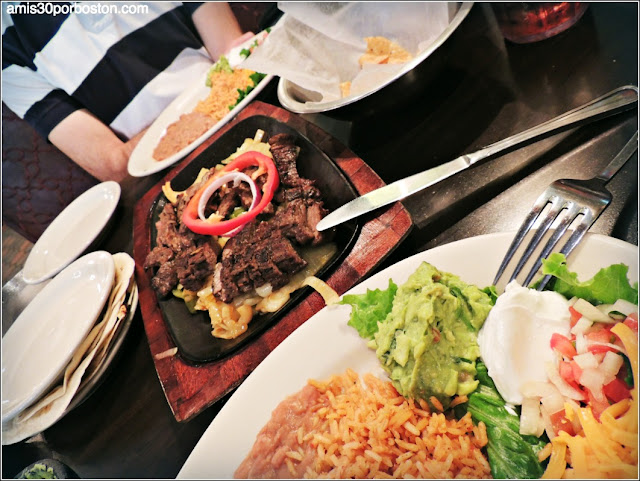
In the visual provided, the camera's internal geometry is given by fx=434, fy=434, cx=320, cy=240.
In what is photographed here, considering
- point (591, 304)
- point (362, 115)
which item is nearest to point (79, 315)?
point (362, 115)

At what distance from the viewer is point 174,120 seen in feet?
11.4

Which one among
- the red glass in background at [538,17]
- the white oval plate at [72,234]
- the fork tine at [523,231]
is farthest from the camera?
the white oval plate at [72,234]

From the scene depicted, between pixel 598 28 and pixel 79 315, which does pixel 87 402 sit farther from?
pixel 598 28

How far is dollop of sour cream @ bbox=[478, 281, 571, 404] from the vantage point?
1.17m

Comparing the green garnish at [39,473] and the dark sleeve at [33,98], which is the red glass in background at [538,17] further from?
the dark sleeve at [33,98]

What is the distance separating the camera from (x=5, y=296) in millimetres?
2959

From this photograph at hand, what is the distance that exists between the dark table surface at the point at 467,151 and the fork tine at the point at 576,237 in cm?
26

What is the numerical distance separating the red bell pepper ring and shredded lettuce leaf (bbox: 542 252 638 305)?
1362 mm

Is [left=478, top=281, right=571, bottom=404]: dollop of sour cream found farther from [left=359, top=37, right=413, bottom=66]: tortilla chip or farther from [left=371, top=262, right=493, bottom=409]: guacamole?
[left=359, top=37, right=413, bottom=66]: tortilla chip

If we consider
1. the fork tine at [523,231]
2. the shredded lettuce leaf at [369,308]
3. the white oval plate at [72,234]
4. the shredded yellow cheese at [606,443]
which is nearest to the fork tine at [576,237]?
the fork tine at [523,231]

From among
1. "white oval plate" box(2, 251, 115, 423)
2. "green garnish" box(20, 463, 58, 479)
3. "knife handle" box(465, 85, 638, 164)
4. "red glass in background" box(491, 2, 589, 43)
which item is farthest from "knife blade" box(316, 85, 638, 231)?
"green garnish" box(20, 463, 58, 479)

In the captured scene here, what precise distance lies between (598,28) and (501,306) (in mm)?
1652

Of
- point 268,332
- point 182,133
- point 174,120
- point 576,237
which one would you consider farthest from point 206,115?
point 576,237

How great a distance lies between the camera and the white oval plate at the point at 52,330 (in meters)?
1.90
